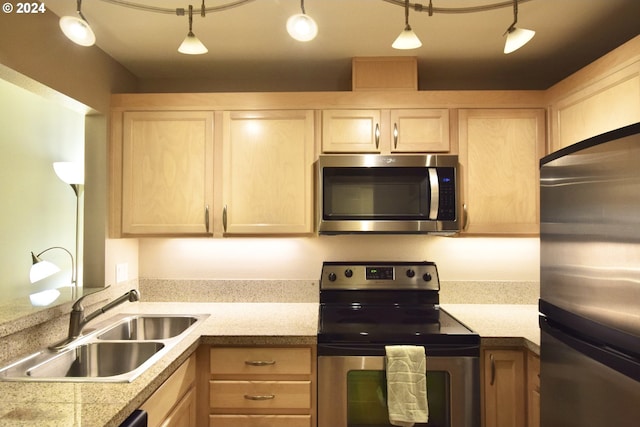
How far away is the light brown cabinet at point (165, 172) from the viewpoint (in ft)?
6.95

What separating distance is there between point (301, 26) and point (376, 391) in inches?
62.5

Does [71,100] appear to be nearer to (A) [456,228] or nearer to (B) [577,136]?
(A) [456,228]

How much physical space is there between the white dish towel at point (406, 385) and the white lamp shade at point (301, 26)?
53.7 inches

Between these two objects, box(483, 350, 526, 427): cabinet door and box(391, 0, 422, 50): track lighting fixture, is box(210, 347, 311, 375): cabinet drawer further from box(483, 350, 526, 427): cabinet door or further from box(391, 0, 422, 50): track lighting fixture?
box(391, 0, 422, 50): track lighting fixture

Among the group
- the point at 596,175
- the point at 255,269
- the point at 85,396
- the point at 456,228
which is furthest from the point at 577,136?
the point at 85,396

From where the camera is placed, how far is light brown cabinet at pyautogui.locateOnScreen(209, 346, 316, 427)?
1.74m

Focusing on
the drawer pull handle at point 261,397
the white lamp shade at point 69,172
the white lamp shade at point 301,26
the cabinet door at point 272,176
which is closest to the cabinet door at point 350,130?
the cabinet door at point 272,176

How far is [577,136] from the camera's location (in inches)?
73.4

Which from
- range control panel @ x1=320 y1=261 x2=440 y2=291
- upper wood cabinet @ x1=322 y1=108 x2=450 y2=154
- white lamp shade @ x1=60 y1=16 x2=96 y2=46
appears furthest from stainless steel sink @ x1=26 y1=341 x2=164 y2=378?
upper wood cabinet @ x1=322 y1=108 x2=450 y2=154

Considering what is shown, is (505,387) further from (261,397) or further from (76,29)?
(76,29)

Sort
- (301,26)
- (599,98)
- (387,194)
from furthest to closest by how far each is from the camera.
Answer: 1. (387,194)
2. (599,98)
3. (301,26)

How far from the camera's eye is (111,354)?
1700 millimetres

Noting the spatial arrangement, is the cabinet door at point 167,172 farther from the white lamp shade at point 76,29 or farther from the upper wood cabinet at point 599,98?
the upper wood cabinet at point 599,98

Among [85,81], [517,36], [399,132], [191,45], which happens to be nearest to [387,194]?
[399,132]
